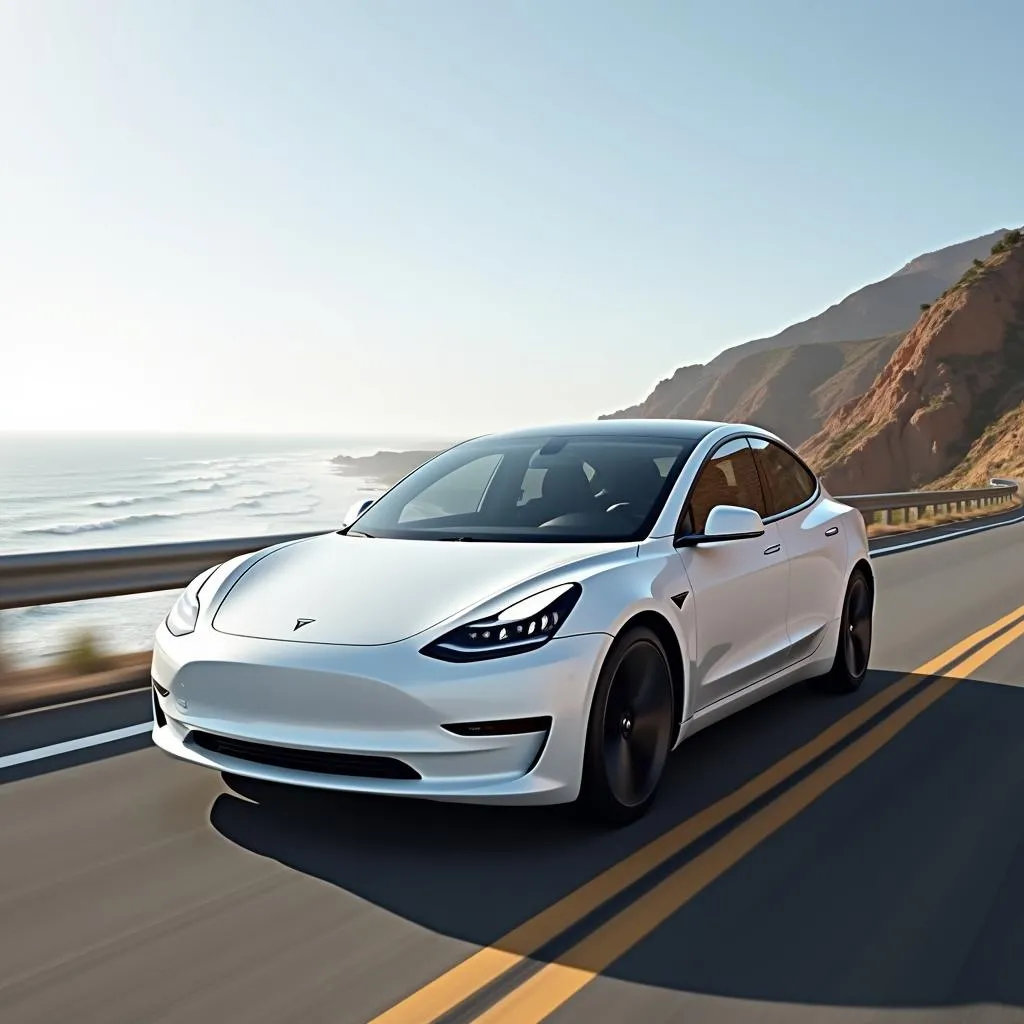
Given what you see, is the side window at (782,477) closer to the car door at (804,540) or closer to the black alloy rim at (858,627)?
the car door at (804,540)

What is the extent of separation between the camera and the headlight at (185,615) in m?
4.60

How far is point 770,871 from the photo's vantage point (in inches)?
163

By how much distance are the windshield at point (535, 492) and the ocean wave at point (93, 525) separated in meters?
37.6

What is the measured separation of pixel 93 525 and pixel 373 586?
40275mm

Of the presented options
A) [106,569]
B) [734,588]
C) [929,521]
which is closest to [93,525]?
[929,521]

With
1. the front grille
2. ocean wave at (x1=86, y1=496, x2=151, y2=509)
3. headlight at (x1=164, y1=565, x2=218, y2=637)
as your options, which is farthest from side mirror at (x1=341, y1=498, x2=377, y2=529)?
ocean wave at (x1=86, y1=496, x2=151, y2=509)

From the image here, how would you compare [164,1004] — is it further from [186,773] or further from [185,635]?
[186,773]

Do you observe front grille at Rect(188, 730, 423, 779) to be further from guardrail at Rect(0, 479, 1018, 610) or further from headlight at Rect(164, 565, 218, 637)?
guardrail at Rect(0, 479, 1018, 610)

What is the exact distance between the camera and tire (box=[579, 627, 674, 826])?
14.2 ft

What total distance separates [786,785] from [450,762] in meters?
1.76

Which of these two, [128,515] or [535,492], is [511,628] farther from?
[128,515]

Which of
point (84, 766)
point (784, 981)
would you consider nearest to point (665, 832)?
point (784, 981)

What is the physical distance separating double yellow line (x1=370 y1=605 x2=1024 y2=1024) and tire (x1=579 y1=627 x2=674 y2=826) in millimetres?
191

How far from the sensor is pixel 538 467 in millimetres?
5891
